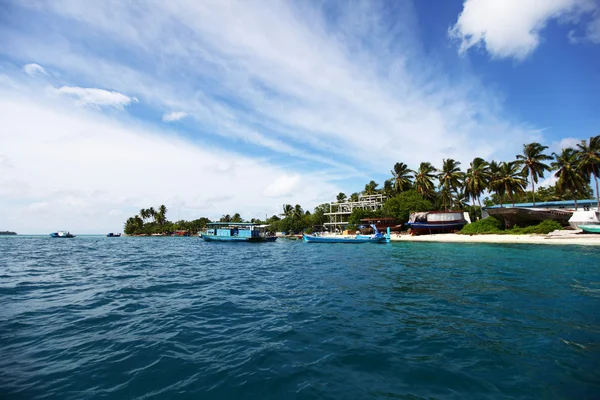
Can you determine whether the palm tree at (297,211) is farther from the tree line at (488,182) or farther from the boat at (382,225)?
the boat at (382,225)

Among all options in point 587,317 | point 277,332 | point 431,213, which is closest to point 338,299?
point 277,332

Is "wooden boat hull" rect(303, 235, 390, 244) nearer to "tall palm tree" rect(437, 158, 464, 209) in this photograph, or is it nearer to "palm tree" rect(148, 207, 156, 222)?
"tall palm tree" rect(437, 158, 464, 209)

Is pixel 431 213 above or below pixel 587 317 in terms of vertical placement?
above

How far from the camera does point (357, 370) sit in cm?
541

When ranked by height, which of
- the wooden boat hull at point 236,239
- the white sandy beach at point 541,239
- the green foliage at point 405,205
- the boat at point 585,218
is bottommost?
the white sandy beach at point 541,239

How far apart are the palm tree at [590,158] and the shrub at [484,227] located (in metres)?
15.4

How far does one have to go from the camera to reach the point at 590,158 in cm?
4759

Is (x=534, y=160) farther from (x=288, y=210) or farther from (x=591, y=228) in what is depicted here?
(x=288, y=210)

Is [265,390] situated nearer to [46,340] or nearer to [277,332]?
[277,332]

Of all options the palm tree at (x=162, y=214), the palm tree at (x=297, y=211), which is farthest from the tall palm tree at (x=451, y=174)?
the palm tree at (x=162, y=214)

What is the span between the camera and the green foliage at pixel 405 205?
64.6 m

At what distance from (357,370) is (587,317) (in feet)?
24.8

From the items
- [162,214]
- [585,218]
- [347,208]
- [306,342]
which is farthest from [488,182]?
[162,214]

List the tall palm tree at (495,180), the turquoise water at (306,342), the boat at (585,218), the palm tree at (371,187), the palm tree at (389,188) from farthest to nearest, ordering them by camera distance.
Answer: the palm tree at (371,187)
the palm tree at (389,188)
the tall palm tree at (495,180)
the boat at (585,218)
the turquoise water at (306,342)
